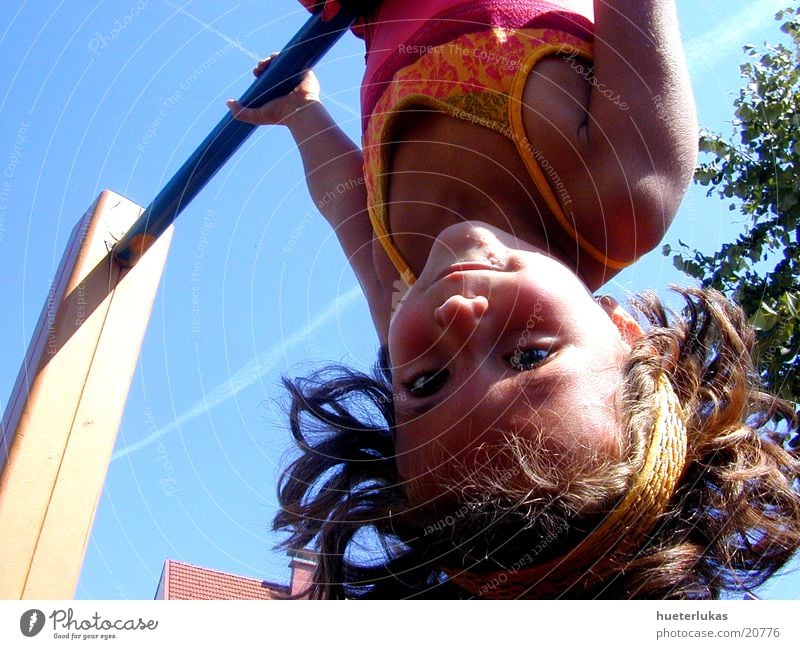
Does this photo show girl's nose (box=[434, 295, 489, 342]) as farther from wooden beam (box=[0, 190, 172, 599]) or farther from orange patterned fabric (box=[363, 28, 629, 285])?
wooden beam (box=[0, 190, 172, 599])

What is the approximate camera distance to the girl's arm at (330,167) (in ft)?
2.47

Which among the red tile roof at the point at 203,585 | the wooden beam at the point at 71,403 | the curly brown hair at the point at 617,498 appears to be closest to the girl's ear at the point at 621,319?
the curly brown hair at the point at 617,498

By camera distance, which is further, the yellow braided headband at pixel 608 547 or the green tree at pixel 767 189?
the green tree at pixel 767 189

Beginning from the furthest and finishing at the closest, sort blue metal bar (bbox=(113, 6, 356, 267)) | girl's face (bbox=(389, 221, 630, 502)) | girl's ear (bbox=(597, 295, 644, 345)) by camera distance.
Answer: blue metal bar (bbox=(113, 6, 356, 267)) → girl's ear (bbox=(597, 295, 644, 345)) → girl's face (bbox=(389, 221, 630, 502))

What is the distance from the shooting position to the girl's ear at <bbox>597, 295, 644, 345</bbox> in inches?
25.8

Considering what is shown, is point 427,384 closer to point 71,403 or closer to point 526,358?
point 526,358

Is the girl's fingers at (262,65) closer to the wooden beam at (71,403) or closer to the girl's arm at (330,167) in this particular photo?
the girl's arm at (330,167)

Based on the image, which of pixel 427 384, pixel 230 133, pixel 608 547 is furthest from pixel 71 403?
pixel 608 547

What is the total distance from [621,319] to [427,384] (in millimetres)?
177

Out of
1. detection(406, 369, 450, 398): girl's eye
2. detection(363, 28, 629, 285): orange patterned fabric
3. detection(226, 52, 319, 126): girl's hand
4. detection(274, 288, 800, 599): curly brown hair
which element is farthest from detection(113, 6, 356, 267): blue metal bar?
detection(406, 369, 450, 398): girl's eye

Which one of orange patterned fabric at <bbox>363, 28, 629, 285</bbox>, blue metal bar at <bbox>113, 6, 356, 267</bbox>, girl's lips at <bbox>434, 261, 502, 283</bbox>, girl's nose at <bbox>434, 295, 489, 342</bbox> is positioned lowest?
girl's nose at <bbox>434, 295, 489, 342</bbox>

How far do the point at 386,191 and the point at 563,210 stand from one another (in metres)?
0.14

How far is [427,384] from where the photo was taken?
58 cm

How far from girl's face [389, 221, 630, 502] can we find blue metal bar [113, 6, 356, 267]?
0.29m
